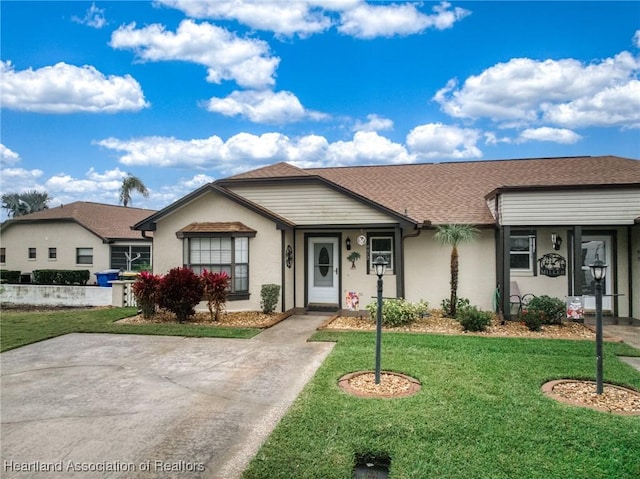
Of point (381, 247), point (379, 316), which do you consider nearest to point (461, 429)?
point (379, 316)

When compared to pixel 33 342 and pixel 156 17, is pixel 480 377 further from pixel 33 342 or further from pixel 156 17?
pixel 156 17

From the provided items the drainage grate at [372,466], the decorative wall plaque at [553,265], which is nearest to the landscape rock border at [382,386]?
the drainage grate at [372,466]

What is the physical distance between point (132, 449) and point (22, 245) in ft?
84.1

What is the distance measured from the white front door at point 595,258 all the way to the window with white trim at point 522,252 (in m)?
1.52

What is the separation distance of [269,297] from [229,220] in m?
2.71

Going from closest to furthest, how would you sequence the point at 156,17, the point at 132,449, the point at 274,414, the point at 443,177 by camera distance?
the point at 132,449
the point at 274,414
the point at 156,17
the point at 443,177

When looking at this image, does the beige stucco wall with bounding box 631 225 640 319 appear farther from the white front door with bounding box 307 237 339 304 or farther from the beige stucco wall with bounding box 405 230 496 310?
the white front door with bounding box 307 237 339 304

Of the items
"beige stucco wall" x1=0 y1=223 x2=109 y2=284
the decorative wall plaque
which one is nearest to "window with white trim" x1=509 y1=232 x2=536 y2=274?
the decorative wall plaque

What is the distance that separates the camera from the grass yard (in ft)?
12.3

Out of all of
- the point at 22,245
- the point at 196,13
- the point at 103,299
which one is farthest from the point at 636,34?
the point at 22,245

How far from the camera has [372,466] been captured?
386 cm

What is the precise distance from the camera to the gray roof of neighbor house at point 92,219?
23.1m

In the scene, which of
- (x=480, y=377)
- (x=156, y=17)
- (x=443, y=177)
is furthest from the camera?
(x=443, y=177)

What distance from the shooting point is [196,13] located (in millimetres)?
12391
